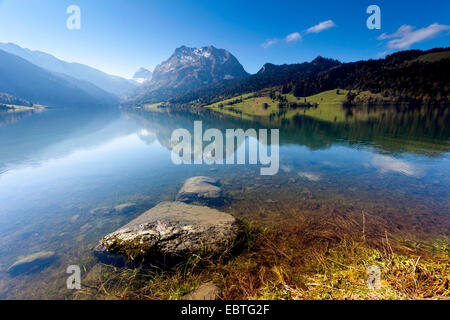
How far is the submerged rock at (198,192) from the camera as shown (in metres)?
14.3

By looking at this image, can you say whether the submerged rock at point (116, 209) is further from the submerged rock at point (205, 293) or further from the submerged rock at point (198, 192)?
the submerged rock at point (205, 293)

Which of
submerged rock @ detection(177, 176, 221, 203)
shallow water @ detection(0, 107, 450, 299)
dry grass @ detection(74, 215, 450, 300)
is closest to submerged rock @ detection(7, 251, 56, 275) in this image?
shallow water @ detection(0, 107, 450, 299)

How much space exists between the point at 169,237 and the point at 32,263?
22.7ft

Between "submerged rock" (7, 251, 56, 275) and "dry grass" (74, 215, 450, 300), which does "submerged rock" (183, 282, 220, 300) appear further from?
"submerged rock" (7, 251, 56, 275)

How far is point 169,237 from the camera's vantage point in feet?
28.3

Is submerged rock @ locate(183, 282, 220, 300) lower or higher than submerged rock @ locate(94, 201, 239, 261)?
lower

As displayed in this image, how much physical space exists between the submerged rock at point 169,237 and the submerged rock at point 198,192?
4.29 meters

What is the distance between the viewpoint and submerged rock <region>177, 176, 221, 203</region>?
14.3m

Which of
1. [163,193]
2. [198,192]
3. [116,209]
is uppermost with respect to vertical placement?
[198,192]

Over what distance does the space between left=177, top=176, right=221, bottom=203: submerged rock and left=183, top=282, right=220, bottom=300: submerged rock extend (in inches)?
311

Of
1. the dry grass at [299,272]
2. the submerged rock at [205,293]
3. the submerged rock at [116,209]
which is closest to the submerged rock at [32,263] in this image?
the dry grass at [299,272]

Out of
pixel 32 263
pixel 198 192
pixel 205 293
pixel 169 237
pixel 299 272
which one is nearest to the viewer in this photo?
pixel 205 293

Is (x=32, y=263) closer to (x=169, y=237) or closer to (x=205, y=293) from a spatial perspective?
(x=169, y=237)

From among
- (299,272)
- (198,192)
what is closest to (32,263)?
(198,192)
